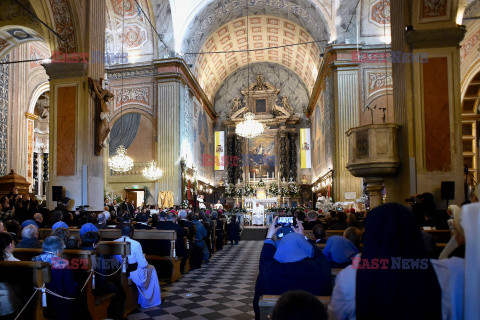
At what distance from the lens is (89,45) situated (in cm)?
1056

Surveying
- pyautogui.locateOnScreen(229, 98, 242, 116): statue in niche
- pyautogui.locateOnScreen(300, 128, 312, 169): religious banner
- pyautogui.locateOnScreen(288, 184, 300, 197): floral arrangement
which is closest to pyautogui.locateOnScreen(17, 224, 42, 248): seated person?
pyautogui.locateOnScreen(288, 184, 300, 197): floral arrangement

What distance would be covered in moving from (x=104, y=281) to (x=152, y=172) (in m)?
12.9

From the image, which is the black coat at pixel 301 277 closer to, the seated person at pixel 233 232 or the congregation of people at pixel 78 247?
the congregation of people at pixel 78 247

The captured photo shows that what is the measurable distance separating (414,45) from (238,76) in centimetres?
2073

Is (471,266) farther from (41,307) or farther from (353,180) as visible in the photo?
(353,180)

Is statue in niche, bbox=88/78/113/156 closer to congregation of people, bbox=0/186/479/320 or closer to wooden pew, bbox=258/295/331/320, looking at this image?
congregation of people, bbox=0/186/479/320

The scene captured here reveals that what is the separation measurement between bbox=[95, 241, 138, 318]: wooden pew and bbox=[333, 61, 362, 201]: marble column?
39.3 ft

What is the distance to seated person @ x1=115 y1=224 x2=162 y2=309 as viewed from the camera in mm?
5246

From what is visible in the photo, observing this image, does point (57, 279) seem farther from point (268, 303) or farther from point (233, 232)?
point (233, 232)

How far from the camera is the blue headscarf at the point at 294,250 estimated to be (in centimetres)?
277

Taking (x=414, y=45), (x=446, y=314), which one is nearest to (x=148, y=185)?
(x=414, y=45)

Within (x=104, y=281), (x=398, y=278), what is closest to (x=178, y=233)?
(x=104, y=281)

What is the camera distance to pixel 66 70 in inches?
413

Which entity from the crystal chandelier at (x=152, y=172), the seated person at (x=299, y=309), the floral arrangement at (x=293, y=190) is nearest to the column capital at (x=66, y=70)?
the crystal chandelier at (x=152, y=172)
